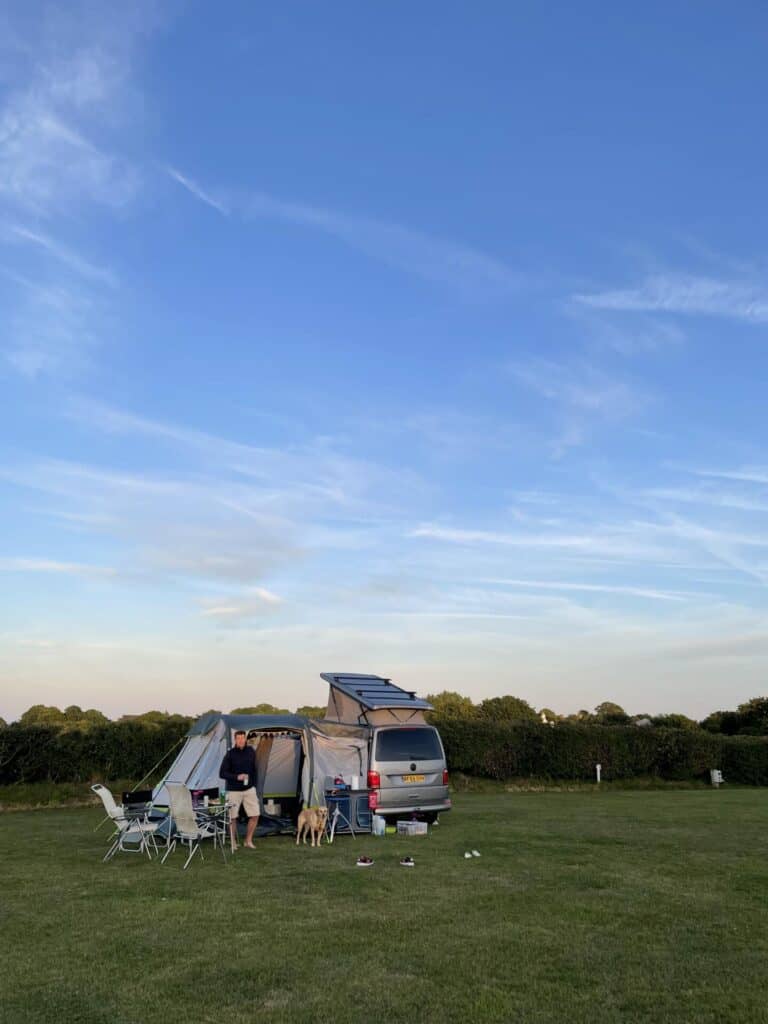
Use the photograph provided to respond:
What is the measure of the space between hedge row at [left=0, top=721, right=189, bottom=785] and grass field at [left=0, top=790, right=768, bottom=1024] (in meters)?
9.37

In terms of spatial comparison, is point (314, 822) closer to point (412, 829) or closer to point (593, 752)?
point (412, 829)

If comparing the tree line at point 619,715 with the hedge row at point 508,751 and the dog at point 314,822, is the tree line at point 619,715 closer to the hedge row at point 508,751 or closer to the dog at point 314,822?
the hedge row at point 508,751

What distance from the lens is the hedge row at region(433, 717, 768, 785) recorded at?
84.5ft

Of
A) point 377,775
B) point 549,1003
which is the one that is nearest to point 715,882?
point 549,1003

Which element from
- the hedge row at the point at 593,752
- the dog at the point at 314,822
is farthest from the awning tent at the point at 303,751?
the hedge row at the point at 593,752

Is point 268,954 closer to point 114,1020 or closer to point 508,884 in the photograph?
point 114,1020

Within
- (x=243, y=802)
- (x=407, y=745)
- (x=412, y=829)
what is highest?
(x=407, y=745)

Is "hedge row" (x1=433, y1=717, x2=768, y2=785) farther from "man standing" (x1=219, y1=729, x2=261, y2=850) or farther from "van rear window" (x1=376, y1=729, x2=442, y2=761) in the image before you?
"man standing" (x1=219, y1=729, x2=261, y2=850)

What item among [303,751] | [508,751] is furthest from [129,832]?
[508,751]

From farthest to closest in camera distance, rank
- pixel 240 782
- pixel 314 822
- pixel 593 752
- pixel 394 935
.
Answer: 1. pixel 593 752
2. pixel 314 822
3. pixel 240 782
4. pixel 394 935

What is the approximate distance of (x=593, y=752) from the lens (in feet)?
89.6

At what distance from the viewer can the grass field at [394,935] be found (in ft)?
16.0

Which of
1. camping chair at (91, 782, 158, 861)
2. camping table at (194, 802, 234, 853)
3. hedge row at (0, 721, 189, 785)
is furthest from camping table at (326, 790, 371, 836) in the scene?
hedge row at (0, 721, 189, 785)

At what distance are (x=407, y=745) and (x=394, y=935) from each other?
23.4 ft
